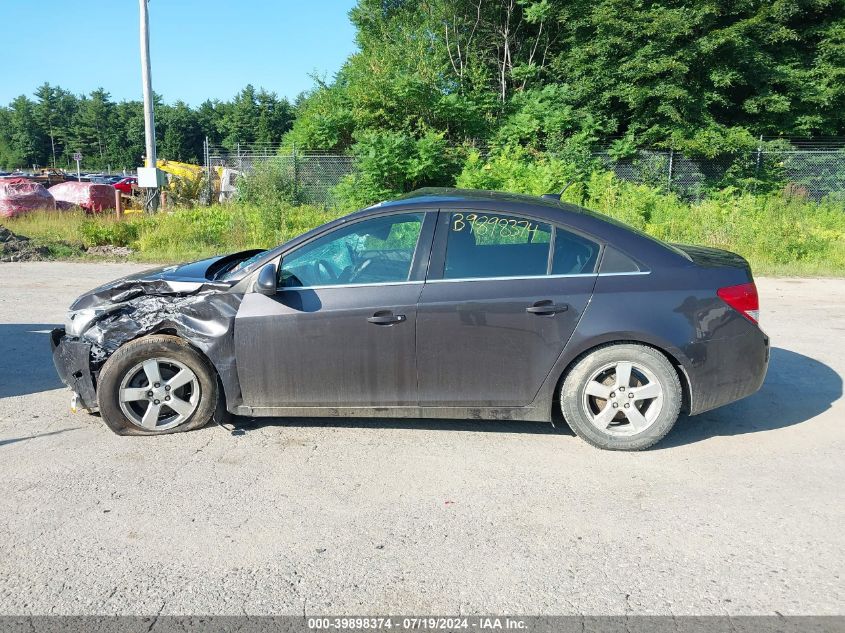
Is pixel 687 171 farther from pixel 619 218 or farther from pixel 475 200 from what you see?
pixel 475 200

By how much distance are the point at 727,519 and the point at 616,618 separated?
3.77ft

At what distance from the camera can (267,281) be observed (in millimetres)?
4316

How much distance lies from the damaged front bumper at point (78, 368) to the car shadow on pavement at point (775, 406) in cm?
401

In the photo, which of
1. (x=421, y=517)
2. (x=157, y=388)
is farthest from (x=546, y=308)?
(x=157, y=388)

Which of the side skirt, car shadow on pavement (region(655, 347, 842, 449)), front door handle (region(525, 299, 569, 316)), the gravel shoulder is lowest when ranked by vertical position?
the gravel shoulder

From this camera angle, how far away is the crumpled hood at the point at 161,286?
182 inches

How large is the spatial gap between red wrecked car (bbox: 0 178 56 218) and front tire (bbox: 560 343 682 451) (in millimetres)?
19099

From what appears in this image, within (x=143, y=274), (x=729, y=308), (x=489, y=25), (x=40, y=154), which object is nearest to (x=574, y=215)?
(x=729, y=308)

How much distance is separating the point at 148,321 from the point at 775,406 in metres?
4.84

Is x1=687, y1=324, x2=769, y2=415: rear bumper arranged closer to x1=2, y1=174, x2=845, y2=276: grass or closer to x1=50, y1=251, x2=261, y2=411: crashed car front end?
x1=50, y1=251, x2=261, y2=411: crashed car front end

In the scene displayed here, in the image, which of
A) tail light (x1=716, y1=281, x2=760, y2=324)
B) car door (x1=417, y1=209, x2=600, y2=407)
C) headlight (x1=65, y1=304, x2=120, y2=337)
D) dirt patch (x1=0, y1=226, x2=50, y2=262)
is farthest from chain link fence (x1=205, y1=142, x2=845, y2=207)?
tail light (x1=716, y1=281, x2=760, y2=324)

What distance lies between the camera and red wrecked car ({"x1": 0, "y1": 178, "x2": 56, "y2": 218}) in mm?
18781

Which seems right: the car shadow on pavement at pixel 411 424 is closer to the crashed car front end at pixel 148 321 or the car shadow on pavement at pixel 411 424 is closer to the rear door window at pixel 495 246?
the crashed car front end at pixel 148 321

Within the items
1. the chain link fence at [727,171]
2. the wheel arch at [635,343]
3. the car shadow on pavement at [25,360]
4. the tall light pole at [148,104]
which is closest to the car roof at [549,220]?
the wheel arch at [635,343]
